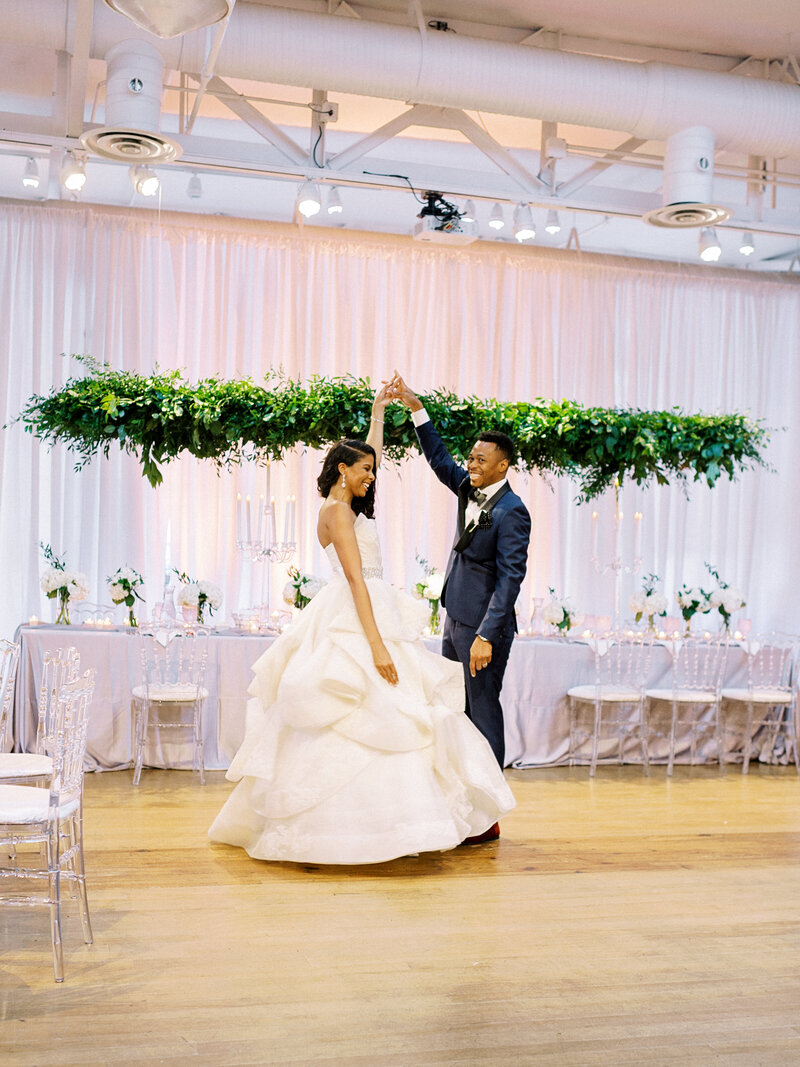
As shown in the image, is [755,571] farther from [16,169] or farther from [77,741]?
[77,741]

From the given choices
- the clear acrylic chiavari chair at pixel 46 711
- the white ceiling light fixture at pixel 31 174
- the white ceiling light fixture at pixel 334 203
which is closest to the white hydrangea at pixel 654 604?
the white ceiling light fixture at pixel 334 203

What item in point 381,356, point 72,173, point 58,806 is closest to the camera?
point 58,806

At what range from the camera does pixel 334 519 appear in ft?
15.8

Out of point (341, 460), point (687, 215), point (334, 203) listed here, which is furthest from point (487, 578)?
point (334, 203)

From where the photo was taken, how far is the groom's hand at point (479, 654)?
5000 mm

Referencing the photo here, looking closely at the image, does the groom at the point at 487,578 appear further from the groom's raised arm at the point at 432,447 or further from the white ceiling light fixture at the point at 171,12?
the white ceiling light fixture at the point at 171,12

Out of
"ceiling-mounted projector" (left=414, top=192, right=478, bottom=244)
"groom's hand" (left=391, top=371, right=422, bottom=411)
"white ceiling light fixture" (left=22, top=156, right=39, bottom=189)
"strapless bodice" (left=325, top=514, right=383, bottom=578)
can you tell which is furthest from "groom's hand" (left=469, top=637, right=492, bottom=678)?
"white ceiling light fixture" (left=22, top=156, right=39, bottom=189)

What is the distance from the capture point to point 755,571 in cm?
1028

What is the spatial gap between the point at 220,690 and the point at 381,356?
3.85m

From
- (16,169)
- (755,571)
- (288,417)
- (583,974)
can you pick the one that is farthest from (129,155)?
(755,571)

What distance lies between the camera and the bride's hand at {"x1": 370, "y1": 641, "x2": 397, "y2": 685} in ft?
15.5

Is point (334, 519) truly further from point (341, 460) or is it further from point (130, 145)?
point (130, 145)

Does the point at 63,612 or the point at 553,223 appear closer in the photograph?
the point at 63,612

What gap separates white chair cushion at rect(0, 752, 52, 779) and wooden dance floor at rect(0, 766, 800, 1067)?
0.49m
